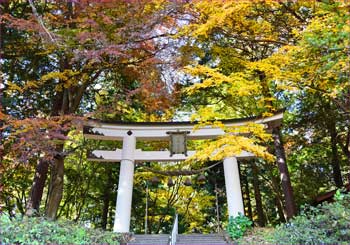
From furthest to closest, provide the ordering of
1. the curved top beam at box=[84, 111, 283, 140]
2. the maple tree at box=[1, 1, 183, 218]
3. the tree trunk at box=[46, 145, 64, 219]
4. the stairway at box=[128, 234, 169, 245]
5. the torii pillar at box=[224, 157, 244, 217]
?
the curved top beam at box=[84, 111, 283, 140] → the torii pillar at box=[224, 157, 244, 217] → the stairway at box=[128, 234, 169, 245] → the tree trunk at box=[46, 145, 64, 219] → the maple tree at box=[1, 1, 183, 218]

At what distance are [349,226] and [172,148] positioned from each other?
5.52 meters

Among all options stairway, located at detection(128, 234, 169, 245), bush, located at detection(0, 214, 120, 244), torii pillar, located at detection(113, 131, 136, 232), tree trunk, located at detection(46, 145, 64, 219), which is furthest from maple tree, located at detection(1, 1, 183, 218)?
bush, located at detection(0, 214, 120, 244)

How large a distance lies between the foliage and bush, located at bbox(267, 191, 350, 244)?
7.99ft

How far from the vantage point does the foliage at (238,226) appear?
295 inches

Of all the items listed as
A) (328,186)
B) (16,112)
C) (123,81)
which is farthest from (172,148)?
(328,186)

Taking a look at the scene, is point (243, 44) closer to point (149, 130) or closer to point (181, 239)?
point (149, 130)

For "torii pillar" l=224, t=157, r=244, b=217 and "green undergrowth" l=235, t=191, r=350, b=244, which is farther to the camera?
"torii pillar" l=224, t=157, r=244, b=217

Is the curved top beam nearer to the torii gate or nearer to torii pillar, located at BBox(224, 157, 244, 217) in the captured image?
the torii gate

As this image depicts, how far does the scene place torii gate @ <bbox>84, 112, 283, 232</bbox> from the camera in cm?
838

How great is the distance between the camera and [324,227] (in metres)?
4.52

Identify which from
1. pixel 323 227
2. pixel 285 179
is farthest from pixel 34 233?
pixel 285 179

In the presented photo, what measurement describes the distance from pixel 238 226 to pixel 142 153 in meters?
3.48

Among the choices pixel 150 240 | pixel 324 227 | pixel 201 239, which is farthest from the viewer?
pixel 201 239

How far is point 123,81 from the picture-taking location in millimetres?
10414
